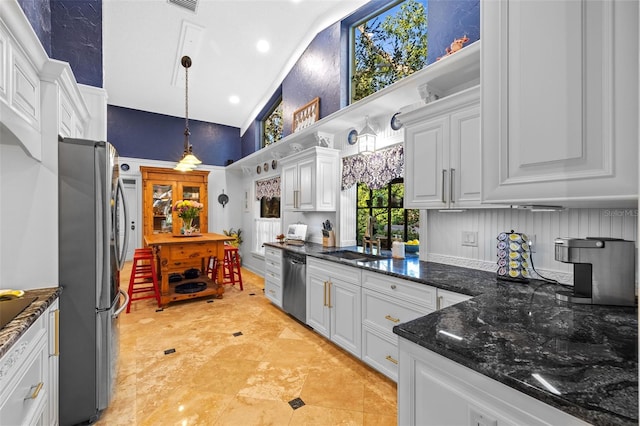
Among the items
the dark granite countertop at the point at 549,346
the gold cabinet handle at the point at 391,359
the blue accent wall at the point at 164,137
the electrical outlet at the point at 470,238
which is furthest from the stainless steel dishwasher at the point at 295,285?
the blue accent wall at the point at 164,137

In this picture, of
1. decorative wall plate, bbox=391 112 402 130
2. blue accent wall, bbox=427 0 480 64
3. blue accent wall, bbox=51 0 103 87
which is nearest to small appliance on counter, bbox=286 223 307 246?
decorative wall plate, bbox=391 112 402 130

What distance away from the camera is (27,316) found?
1240 mm

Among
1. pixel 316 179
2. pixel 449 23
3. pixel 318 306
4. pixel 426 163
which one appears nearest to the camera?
pixel 426 163

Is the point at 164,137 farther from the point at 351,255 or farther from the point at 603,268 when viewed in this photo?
the point at 603,268

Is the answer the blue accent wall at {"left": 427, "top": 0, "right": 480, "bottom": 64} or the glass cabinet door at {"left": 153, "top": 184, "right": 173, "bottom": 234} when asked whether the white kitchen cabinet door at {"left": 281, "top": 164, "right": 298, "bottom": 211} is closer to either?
the blue accent wall at {"left": 427, "top": 0, "right": 480, "bottom": 64}

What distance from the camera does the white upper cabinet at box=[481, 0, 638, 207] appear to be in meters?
0.82

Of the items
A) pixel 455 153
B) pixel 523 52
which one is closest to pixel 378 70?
pixel 455 153

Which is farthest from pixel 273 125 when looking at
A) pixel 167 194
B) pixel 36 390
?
pixel 36 390

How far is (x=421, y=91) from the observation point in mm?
2365

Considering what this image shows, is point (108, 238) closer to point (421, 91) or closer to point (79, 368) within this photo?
point (79, 368)

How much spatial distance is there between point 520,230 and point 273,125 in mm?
5192

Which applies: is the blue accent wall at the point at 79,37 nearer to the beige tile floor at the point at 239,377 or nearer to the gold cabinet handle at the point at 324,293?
the beige tile floor at the point at 239,377

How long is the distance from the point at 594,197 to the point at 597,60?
424mm

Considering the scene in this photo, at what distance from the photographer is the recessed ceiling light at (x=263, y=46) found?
4348 mm
